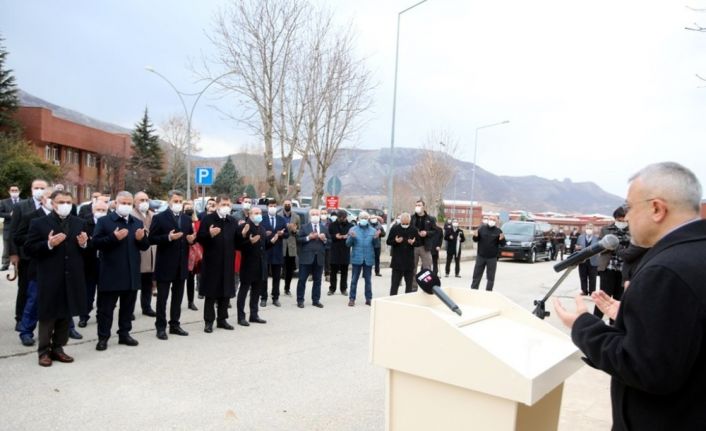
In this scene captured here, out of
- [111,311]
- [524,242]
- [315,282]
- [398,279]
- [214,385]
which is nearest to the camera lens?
[214,385]

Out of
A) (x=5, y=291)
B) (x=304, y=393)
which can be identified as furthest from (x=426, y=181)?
(x=304, y=393)

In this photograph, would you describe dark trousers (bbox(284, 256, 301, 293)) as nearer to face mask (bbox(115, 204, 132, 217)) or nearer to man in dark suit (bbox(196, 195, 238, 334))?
man in dark suit (bbox(196, 195, 238, 334))

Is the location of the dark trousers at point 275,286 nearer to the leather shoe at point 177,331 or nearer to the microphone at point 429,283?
the leather shoe at point 177,331

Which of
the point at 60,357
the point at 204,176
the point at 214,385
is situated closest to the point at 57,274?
the point at 60,357

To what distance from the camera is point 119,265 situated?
7301 millimetres

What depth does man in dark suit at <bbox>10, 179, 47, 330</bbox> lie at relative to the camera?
7320 mm

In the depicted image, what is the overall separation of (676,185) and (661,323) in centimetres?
60

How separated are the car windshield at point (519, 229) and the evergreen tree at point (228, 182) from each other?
4079cm

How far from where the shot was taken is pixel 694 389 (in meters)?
2.00

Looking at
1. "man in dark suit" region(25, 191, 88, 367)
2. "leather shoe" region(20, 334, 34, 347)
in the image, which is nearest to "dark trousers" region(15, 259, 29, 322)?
"leather shoe" region(20, 334, 34, 347)

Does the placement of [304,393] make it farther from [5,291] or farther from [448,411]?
[5,291]

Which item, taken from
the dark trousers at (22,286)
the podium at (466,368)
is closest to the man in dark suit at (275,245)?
the dark trousers at (22,286)

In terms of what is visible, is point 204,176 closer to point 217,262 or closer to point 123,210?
point 217,262

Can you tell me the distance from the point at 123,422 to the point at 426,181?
49.0m
